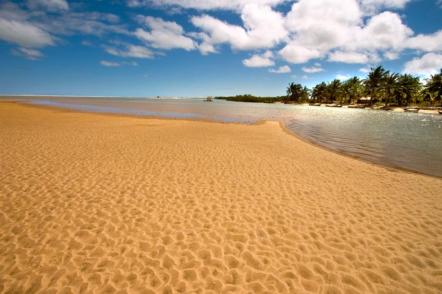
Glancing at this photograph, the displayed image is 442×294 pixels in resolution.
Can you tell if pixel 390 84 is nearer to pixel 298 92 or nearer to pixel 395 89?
pixel 395 89

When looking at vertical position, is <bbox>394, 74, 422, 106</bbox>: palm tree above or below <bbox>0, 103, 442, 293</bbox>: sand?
above

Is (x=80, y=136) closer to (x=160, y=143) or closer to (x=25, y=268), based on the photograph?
(x=160, y=143)

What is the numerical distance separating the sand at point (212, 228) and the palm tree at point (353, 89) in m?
120

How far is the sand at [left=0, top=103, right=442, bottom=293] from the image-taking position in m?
4.00

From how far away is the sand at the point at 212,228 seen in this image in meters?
4.00

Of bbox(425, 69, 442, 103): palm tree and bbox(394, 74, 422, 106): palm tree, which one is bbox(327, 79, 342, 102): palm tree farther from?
bbox(425, 69, 442, 103): palm tree

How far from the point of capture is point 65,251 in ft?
14.8

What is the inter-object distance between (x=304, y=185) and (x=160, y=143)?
10.5 meters

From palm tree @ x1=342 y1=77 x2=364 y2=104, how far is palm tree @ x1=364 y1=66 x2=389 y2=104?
11.3m

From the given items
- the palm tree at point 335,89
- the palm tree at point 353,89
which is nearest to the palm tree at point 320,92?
the palm tree at point 335,89

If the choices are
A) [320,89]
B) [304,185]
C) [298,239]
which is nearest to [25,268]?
[298,239]

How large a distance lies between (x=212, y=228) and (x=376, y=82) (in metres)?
112

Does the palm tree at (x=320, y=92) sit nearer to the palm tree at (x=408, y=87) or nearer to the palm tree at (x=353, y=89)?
the palm tree at (x=353, y=89)

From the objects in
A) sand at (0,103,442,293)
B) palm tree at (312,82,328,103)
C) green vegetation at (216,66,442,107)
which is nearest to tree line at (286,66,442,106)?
green vegetation at (216,66,442,107)
